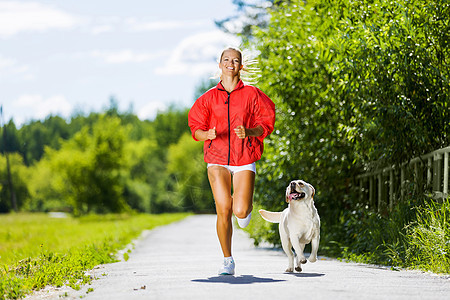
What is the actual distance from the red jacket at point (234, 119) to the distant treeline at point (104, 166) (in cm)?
3079

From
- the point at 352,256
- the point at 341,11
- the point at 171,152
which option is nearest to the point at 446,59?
the point at 341,11

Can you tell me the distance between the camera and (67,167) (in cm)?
5878

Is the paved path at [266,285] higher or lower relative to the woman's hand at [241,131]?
lower

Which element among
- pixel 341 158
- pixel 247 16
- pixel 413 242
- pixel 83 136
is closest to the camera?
pixel 413 242

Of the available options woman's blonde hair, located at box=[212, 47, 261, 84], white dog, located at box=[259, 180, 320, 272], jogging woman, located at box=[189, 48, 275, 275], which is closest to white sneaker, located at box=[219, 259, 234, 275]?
jogging woman, located at box=[189, 48, 275, 275]

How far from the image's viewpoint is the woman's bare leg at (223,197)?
7508 mm

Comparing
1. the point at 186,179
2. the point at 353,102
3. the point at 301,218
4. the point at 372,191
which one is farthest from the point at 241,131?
the point at 186,179

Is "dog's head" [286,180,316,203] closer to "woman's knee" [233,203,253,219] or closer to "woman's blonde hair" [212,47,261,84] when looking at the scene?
"woman's knee" [233,203,253,219]

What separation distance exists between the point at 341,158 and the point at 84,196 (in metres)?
45.9

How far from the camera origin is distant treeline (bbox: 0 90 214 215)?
191 feet

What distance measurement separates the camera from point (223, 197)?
754 centimetres

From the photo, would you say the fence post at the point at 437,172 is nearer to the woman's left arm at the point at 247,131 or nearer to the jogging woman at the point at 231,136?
the jogging woman at the point at 231,136

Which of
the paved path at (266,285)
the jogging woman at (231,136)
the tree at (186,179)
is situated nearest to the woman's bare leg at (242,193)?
Answer: the jogging woman at (231,136)

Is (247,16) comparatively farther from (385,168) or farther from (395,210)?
(395,210)
